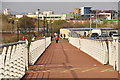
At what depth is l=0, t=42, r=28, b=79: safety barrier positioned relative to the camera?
334 inches

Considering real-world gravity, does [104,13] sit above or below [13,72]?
above

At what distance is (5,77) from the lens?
349 inches

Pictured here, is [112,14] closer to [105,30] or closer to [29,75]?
[105,30]

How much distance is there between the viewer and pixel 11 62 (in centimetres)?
994

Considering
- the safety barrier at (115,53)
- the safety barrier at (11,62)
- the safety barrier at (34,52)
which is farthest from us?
the safety barrier at (34,52)

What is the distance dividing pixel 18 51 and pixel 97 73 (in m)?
3.66

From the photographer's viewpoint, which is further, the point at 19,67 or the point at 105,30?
the point at 105,30

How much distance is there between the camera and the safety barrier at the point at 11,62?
8.49m

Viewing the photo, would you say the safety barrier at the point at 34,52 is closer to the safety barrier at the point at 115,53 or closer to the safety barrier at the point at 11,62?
the safety barrier at the point at 11,62

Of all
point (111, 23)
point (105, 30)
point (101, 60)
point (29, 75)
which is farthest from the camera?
point (111, 23)

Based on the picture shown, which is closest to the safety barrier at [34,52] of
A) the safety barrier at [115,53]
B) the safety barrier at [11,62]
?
the safety barrier at [11,62]

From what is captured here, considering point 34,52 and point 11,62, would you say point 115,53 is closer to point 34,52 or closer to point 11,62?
point 34,52

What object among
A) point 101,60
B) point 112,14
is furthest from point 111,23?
point 101,60

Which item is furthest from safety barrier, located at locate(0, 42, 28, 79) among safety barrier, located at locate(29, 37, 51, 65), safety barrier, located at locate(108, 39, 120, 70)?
safety barrier, located at locate(108, 39, 120, 70)
